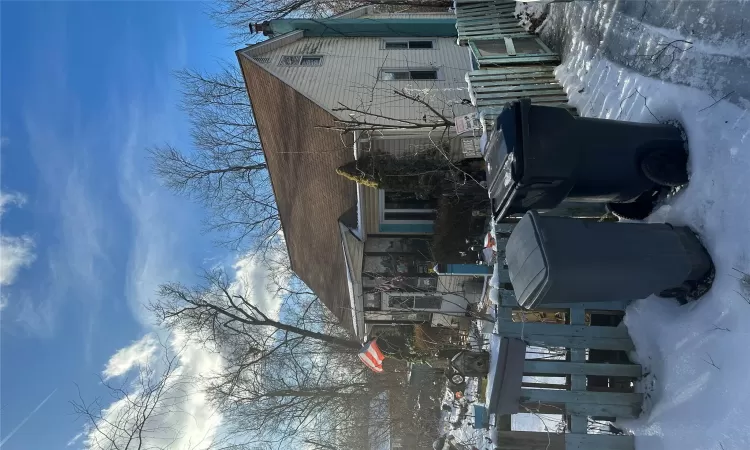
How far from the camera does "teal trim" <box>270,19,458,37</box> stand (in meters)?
12.4

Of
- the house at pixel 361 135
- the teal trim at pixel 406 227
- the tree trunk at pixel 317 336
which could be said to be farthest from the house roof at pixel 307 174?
the tree trunk at pixel 317 336

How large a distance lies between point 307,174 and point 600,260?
995cm

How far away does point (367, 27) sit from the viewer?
12570mm

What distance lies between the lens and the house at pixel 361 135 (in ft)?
34.6

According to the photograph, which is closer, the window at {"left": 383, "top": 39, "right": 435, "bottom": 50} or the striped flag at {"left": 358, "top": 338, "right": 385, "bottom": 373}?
the striped flag at {"left": 358, "top": 338, "right": 385, "bottom": 373}

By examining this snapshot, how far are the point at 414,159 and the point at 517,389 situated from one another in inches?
266

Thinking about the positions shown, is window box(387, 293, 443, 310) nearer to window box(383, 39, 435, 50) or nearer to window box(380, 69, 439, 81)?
window box(380, 69, 439, 81)

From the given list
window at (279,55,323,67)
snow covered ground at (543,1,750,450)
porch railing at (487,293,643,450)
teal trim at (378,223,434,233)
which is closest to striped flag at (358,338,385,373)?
teal trim at (378,223,434,233)

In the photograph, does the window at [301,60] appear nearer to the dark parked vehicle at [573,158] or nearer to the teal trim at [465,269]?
the teal trim at [465,269]

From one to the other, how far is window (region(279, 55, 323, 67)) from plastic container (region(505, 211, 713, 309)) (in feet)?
31.5

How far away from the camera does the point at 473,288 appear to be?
43.9ft

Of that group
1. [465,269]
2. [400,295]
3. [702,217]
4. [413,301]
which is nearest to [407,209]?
[465,269]

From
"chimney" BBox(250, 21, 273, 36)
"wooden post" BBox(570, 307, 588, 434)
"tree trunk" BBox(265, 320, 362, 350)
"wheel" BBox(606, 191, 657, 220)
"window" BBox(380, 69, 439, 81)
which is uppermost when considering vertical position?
"chimney" BBox(250, 21, 273, 36)

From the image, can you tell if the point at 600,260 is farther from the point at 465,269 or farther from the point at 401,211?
the point at 401,211
